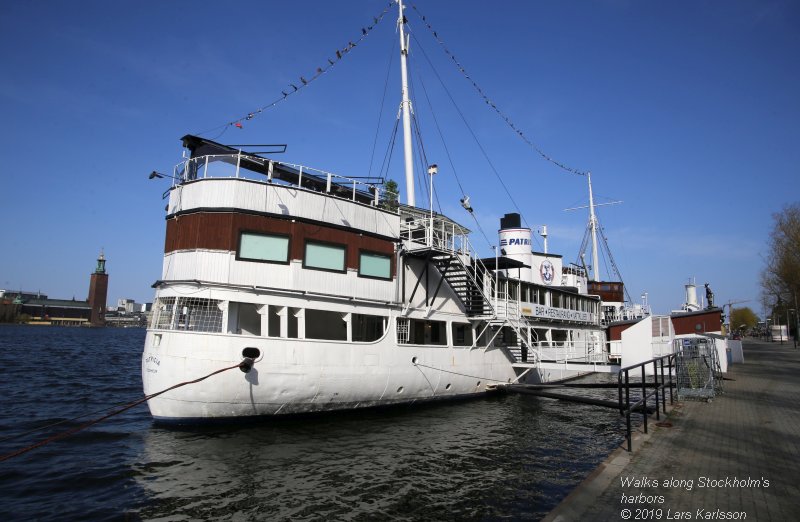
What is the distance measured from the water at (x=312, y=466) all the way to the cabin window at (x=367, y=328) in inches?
138

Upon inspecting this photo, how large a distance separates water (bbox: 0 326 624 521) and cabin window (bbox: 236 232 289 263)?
5503 mm

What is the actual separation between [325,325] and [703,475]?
16.2 m

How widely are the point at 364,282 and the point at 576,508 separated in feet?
42.8

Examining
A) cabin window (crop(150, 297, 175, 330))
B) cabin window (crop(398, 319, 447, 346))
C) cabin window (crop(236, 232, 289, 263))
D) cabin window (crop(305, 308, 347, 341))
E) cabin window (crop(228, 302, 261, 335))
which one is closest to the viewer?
cabin window (crop(150, 297, 175, 330))

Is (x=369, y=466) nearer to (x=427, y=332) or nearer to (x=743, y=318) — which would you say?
(x=427, y=332)

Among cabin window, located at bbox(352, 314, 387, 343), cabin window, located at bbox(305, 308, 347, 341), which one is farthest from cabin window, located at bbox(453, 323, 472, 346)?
cabin window, located at bbox(305, 308, 347, 341)

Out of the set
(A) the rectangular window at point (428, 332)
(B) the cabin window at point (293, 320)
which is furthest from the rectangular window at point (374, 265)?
(B) the cabin window at point (293, 320)

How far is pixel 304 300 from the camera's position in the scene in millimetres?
16766

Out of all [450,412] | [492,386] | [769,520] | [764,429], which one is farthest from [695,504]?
[492,386]

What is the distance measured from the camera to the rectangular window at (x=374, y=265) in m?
18.8

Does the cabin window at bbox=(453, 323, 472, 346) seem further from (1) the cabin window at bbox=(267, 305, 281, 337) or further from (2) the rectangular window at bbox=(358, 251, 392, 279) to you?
(1) the cabin window at bbox=(267, 305, 281, 337)

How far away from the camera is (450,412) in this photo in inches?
744

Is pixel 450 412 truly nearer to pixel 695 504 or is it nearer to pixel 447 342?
pixel 447 342

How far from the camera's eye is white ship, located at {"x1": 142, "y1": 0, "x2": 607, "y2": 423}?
48.0ft
